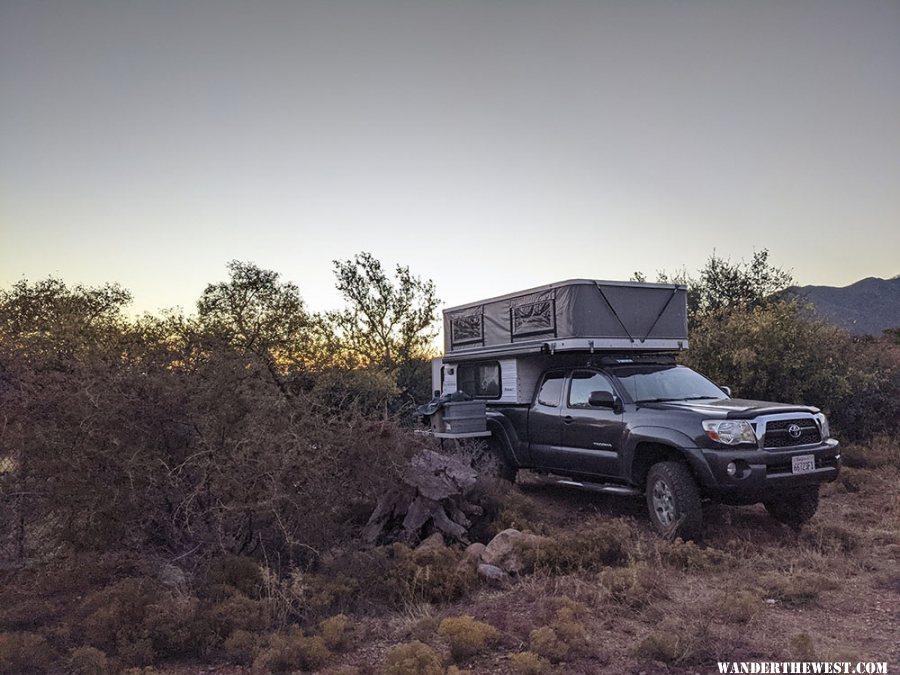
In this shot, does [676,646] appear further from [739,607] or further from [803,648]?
[739,607]

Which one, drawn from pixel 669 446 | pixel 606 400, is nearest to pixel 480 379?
pixel 606 400

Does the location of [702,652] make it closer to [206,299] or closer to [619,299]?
[619,299]

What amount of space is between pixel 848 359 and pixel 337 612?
13.8 metres

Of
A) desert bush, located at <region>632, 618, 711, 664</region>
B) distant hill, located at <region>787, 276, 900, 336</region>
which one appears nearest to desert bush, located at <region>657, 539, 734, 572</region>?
desert bush, located at <region>632, 618, 711, 664</region>

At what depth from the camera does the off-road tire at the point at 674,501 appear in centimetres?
686

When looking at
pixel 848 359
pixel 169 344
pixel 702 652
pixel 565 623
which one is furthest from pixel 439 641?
pixel 848 359

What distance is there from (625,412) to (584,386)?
993 mm

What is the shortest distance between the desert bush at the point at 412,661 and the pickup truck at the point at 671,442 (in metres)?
3.66

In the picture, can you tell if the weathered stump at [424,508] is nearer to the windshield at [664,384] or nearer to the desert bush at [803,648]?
the windshield at [664,384]

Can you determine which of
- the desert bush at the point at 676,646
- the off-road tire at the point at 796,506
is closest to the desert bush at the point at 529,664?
the desert bush at the point at 676,646

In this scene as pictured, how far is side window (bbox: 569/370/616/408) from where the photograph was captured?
8544mm

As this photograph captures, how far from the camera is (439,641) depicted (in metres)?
4.68

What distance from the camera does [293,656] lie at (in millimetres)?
4363

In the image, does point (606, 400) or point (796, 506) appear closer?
point (796, 506)
